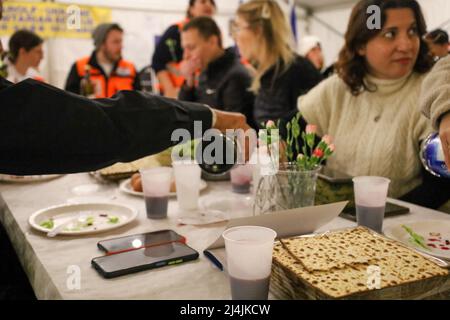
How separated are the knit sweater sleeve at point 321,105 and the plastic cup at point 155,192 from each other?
1.03 m

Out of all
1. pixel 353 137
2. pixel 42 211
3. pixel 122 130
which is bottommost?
pixel 42 211

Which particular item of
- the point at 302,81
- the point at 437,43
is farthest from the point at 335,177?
the point at 302,81

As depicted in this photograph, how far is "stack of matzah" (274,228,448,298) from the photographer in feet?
2.61

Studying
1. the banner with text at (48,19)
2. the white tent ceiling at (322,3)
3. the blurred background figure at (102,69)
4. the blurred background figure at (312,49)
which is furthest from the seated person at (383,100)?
the white tent ceiling at (322,3)

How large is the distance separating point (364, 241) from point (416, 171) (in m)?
0.97

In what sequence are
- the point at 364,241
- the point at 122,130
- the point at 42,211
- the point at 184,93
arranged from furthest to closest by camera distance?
the point at 184,93
the point at 42,211
the point at 122,130
the point at 364,241

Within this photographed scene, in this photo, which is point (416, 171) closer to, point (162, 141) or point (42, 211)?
point (162, 141)

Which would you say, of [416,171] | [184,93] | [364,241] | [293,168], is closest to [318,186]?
[293,168]

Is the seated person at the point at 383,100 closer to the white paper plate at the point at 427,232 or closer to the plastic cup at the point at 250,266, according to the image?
the white paper plate at the point at 427,232

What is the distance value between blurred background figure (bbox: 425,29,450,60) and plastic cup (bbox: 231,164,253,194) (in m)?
0.99

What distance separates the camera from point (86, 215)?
143 centimetres

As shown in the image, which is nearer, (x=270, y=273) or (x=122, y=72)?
(x=270, y=273)

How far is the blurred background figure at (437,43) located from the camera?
2018 mm

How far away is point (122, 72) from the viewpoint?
15.5 ft
